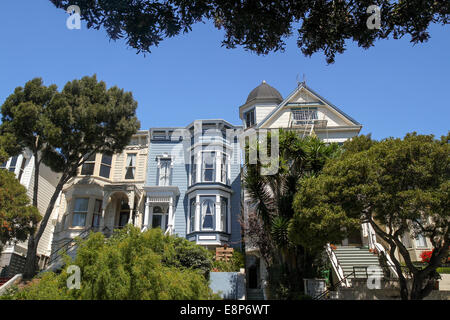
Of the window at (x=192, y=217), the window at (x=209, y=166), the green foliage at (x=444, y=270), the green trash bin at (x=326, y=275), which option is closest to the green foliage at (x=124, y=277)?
the green trash bin at (x=326, y=275)

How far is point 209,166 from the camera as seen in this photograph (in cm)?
2655

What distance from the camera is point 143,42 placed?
23.4ft

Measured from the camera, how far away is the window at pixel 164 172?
89.2ft

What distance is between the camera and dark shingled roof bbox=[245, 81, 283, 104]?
29844 mm

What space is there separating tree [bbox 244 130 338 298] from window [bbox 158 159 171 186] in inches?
401

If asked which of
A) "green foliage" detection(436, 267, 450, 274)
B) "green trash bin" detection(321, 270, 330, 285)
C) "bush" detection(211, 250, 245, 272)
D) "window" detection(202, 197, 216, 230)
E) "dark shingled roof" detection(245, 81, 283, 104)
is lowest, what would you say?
"green trash bin" detection(321, 270, 330, 285)

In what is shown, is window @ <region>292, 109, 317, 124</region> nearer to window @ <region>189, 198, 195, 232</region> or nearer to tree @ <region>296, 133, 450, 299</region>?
window @ <region>189, 198, 195, 232</region>

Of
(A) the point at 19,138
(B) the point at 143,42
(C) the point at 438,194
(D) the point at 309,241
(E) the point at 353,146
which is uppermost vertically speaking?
(A) the point at 19,138

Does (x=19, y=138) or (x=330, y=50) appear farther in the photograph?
(x=19, y=138)

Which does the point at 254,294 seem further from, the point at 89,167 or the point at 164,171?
the point at 89,167


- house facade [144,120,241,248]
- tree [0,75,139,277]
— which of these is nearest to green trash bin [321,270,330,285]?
house facade [144,120,241,248]
